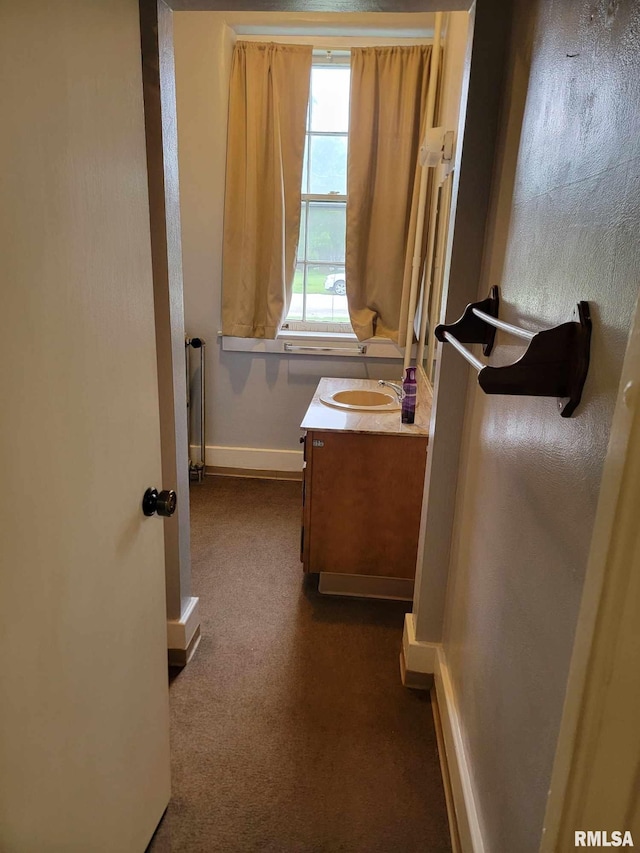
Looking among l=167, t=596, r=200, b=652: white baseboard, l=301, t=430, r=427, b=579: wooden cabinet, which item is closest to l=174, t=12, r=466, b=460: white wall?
l=301, t=430, r=427, b=579: wooden cabinet

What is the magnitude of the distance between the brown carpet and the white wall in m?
1.22

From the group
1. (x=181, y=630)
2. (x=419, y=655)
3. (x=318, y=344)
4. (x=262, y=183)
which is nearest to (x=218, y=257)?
(x=262, y=183)

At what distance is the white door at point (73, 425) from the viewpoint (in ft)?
2.33

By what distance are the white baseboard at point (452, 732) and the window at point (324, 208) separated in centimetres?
217

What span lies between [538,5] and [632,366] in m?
1.11

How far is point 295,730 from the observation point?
5.75 feet

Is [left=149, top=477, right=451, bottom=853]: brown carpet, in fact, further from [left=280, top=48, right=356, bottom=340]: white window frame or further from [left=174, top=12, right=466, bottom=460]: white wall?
[left=280, top=48, right=356, bottom=340]: white window frame

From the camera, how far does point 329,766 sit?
164 cm

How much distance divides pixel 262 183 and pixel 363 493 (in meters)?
2.01

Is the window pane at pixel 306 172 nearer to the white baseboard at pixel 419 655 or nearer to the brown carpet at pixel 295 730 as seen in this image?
the brown carpet at pixel 295 730

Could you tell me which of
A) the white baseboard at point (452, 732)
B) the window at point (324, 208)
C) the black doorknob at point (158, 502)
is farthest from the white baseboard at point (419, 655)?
the window at point (324, 208)

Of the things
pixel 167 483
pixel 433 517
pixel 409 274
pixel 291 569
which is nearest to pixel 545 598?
pixel 433 517

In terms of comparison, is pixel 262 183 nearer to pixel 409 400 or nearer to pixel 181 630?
pixel 409 400

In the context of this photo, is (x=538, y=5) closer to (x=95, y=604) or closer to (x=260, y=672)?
(x=95, y=604)
